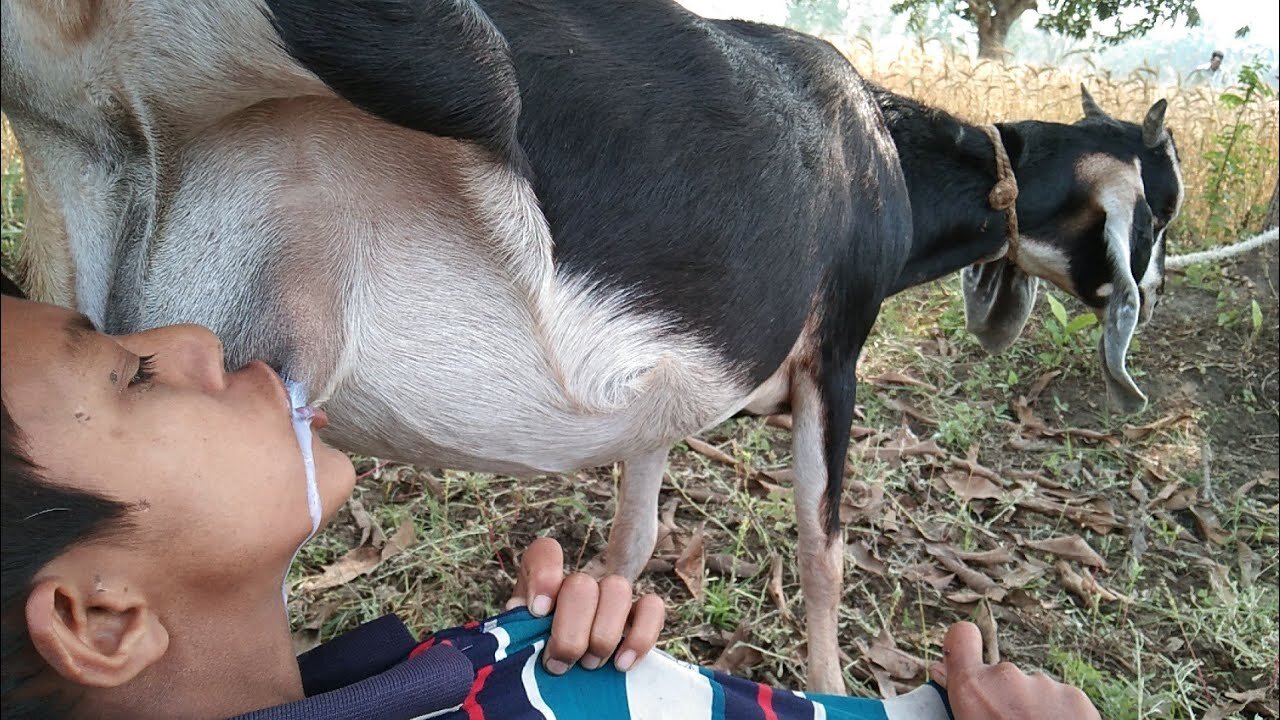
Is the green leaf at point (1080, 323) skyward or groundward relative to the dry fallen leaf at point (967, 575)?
skyward

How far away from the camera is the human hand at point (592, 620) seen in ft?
4.54

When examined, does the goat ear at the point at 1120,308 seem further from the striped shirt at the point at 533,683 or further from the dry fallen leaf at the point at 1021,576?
the striped shirt at the point at 533,683

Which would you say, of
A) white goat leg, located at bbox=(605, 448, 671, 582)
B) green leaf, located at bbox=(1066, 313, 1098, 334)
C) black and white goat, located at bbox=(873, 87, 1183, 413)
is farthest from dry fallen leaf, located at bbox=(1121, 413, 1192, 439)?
white goat leg, located at bbox=(605, 448, 671, 582)

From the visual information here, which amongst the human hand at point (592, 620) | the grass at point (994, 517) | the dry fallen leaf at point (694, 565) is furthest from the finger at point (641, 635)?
the dry fallen leaf at point (694, 565)

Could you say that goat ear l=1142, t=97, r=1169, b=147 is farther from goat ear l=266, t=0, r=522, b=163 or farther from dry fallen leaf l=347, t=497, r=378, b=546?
dry fallen leaf l=347, t=497, r=378, b=546

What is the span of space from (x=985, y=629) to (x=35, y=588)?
280cm

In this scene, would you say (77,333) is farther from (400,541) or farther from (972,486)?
(972,486)

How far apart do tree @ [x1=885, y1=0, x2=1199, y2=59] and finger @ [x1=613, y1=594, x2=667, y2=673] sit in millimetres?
3407

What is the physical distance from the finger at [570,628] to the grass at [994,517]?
59.3 inches

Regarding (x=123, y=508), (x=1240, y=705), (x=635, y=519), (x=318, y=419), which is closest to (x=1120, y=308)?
(x=1240, y=705)

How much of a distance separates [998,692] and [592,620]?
0.70 m

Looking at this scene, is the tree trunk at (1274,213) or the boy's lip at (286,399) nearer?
the boy's lip at (286,399)

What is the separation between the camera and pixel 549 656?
→ 4.57 ft

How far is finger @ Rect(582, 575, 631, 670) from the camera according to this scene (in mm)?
1393
